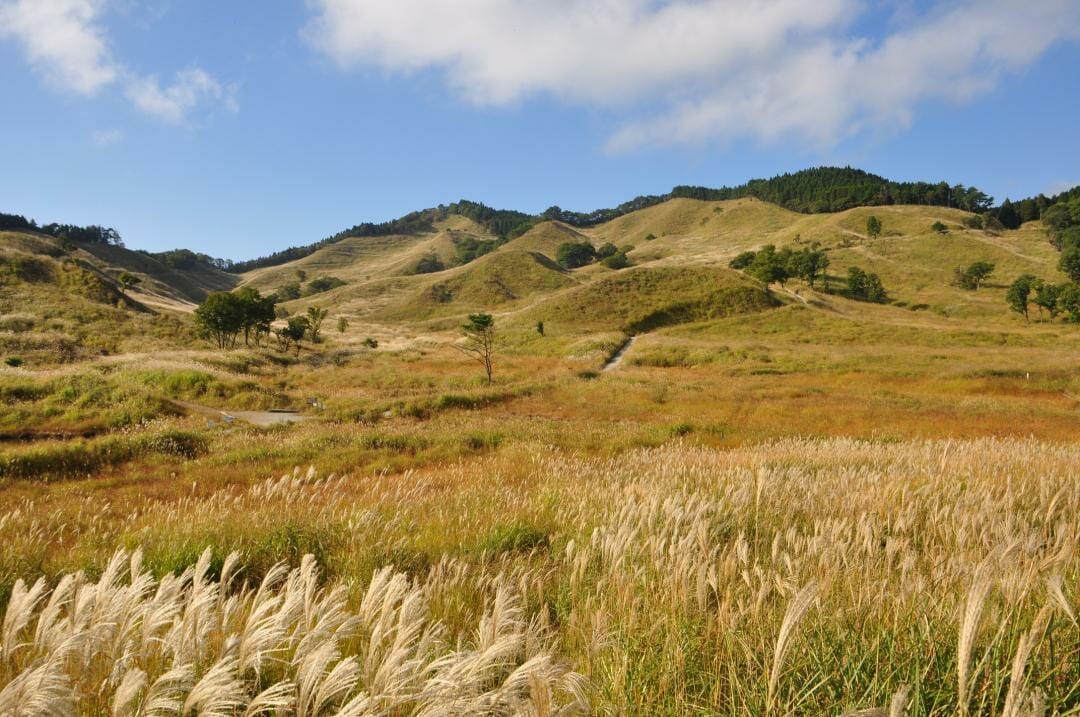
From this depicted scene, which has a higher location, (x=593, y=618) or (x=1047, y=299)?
(x=1047, y=299)

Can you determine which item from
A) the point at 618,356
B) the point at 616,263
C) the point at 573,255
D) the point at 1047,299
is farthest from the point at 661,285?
the point at 573,255

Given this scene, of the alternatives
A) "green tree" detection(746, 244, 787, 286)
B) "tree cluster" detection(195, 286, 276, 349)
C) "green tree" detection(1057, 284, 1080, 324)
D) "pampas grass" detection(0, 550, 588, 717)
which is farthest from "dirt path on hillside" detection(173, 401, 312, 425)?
"green tree" detection(1057, 284, 1080, 324)

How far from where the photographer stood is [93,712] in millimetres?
1876

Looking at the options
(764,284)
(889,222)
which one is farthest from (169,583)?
(889,222)

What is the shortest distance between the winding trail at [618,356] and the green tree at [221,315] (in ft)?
137

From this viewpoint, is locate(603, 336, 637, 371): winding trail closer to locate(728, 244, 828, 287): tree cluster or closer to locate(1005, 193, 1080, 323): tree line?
locate(728, 244, 828, 287): tree cluster

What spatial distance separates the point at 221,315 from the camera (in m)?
58.0

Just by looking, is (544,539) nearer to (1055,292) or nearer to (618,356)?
(618,356)

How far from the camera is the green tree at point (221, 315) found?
190 feet

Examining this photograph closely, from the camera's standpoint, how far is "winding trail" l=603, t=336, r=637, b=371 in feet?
176

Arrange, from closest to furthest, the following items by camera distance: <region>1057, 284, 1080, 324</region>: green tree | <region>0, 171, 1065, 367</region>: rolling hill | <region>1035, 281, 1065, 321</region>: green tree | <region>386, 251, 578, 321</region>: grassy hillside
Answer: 1. <region>1057, 284, 1080, 324</region>: green tree
2. <region>1035, 281, 1065, 321</region>: green tree
3. <region>0, 171, 1065, 367</region>: rolling hill
4. <region>386, 251, 578, 321</region>: grassy hillside

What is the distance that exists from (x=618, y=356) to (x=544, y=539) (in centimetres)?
5739

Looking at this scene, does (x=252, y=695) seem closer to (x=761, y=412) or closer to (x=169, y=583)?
(x=169, y=583)

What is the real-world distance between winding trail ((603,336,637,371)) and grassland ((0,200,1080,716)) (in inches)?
293
